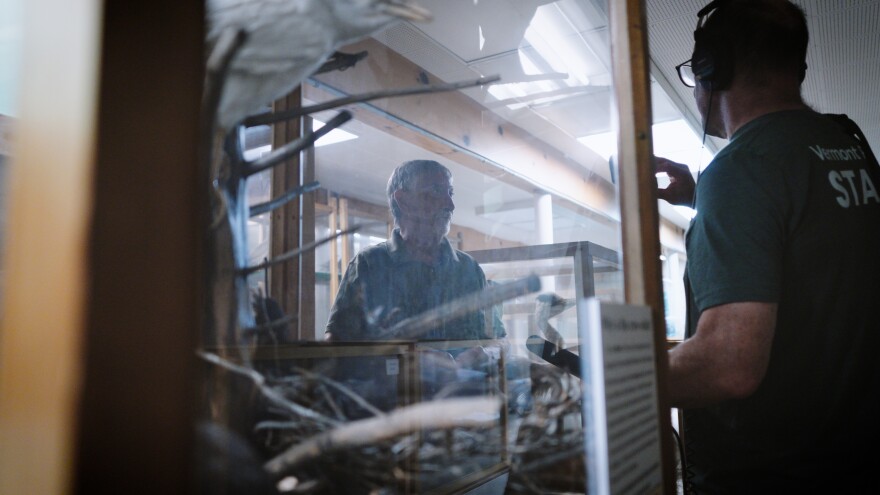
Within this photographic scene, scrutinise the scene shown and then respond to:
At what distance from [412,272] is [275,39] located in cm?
44

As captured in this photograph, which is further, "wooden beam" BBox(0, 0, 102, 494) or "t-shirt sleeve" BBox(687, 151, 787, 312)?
"t-shirt sleeve" BBox(687, 151, 787, 312)

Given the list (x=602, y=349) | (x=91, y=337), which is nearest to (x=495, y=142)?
(x=602, y=349)

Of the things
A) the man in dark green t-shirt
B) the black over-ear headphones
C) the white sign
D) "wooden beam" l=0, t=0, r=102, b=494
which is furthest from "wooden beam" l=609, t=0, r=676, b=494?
"wooden beam" l=0, t=0, r=102, b=494

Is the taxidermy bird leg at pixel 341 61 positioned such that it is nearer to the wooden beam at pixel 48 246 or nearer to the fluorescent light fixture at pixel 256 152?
the fluorescent light fixture at pixel 256 152

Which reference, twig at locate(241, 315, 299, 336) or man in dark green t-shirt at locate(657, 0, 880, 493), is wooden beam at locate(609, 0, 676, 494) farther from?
twig at locate(241, 315, 299, 336)

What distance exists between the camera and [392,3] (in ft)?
1.49

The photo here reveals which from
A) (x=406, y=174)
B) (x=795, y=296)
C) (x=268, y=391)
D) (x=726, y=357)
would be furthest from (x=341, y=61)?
(x=795, y=296)

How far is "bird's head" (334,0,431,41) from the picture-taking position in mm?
415

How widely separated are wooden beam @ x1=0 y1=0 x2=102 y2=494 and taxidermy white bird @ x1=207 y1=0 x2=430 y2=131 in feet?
0.26

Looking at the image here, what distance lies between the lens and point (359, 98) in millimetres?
532

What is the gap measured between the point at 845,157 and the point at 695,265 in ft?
0.99

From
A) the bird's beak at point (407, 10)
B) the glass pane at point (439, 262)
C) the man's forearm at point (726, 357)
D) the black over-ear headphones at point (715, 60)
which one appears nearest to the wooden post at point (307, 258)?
the glass pane at point (439, 262)

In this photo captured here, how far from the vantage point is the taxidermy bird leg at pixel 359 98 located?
15.0 inches

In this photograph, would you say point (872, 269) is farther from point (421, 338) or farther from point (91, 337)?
point (91, 337)
